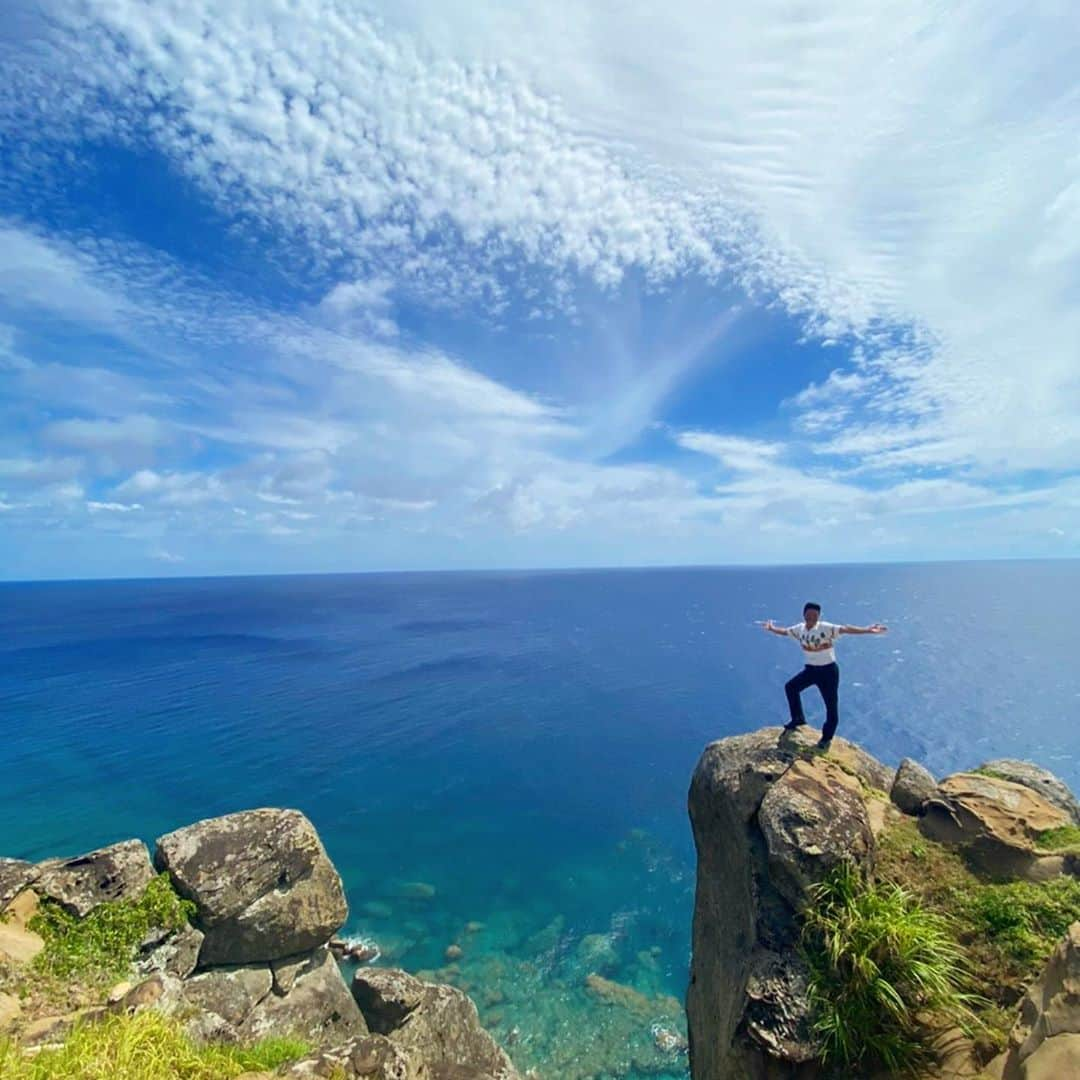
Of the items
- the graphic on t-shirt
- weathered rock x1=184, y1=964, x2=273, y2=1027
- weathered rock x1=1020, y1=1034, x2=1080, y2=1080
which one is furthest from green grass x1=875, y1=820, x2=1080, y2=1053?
weathered rock x1=184, y1=964, x2=273, y2=1027

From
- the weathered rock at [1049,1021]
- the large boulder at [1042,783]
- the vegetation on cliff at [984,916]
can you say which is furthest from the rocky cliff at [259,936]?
the large boulder at [1042,783]

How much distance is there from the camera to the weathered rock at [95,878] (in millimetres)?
15375

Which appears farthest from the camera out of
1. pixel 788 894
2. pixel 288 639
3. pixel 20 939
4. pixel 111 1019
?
pixel 288 639

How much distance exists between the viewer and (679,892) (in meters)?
31.3

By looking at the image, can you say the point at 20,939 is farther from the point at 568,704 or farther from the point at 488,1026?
the point at 568,704

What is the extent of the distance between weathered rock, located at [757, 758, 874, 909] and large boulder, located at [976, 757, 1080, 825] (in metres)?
5.77

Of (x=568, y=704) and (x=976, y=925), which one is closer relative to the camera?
(x=976, y=925)

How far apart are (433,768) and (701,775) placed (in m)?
38.9

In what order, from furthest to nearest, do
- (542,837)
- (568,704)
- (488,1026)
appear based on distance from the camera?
(568,704)
(542,837)
(488,1026)

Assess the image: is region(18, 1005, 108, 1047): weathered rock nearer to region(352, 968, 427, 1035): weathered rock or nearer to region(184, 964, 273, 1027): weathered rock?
region(184, 964, 273, 1027): weathered rock

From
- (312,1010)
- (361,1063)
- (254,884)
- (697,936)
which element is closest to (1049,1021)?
(697,936)

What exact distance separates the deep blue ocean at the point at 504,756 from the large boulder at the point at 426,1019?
636cm

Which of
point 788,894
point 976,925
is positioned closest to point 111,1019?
point 788,894

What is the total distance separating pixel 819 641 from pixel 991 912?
216 inches
